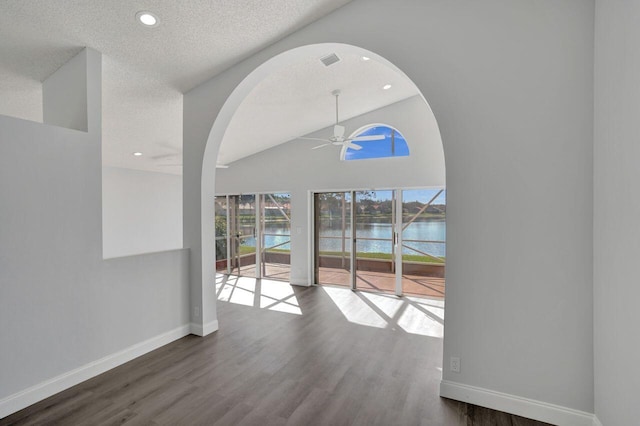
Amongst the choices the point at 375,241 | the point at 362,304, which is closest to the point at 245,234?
the point at 375,241

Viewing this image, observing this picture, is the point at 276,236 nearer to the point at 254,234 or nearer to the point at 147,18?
the point at 254,234

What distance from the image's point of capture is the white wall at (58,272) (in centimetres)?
219

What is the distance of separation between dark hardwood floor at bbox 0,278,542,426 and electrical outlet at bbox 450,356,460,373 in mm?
232

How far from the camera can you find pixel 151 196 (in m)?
7.34

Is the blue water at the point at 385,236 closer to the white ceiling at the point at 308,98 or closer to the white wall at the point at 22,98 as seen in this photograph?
the white ceiling at the point at 308,98

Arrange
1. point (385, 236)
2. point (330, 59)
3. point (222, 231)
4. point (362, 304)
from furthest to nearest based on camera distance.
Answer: point (222, 231) < point (385, 236) < point (362, 304) < point (330, 59)

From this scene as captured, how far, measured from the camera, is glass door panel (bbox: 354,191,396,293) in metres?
5.64

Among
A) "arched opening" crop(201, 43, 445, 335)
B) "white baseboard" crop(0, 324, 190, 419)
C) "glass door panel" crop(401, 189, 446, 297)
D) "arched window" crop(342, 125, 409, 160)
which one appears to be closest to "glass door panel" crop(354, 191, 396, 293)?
"arched opening" crop(201, 43, 445, 335)

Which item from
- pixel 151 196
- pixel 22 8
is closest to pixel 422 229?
pixel 22 8

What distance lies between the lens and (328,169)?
592 cm

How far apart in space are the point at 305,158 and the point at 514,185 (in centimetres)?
443

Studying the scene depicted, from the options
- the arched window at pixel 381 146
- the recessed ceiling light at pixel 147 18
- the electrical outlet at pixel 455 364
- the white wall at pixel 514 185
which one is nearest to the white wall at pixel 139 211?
the arched window at pixel 381 146

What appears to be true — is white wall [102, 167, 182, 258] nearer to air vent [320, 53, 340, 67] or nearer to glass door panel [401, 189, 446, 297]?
glass door panel [401, 189, 446, 297]

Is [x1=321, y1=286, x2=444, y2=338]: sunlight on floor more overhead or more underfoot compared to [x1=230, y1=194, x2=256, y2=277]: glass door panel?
more underfoot
